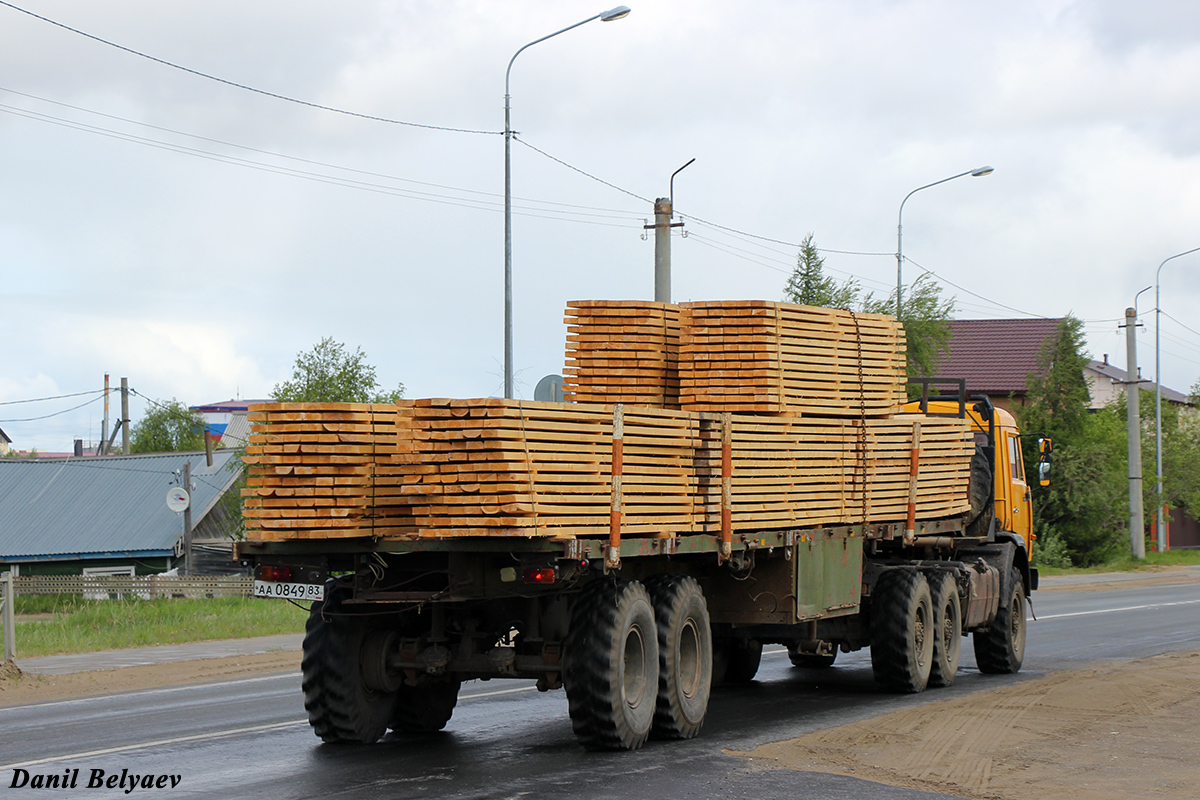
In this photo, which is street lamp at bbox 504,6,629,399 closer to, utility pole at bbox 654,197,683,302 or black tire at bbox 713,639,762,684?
utility pole at bbox 654,197,683,302

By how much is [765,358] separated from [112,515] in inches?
1620

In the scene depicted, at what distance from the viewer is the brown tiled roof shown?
62500 millimetres

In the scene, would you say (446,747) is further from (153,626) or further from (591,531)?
(153,626)

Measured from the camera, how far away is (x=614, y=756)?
9445 mm

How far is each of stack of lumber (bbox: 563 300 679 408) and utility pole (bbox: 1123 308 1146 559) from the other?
32.7 meters

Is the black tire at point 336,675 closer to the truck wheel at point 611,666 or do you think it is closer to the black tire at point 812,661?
the truck wheel at point 611,666

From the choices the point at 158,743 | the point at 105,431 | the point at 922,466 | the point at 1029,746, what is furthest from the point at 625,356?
the point at 105,431

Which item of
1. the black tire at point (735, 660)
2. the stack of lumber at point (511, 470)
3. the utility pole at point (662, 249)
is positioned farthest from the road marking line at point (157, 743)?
the utility pole at point (662, 249)

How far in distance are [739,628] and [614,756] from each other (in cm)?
372

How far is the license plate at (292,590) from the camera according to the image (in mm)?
9562

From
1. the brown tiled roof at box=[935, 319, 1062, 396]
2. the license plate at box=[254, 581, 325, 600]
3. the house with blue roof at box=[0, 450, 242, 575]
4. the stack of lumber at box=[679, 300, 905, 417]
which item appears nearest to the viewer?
the license plate at box=[254, 581, 325, 600]

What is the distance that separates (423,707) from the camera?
10828 mm

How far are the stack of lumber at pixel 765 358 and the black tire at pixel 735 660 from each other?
8.63ft

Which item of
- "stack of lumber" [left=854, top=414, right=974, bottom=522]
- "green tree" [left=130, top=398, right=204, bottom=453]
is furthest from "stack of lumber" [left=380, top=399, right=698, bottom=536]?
"green tree" [left=130, top=398, right=204, bottom=453]
